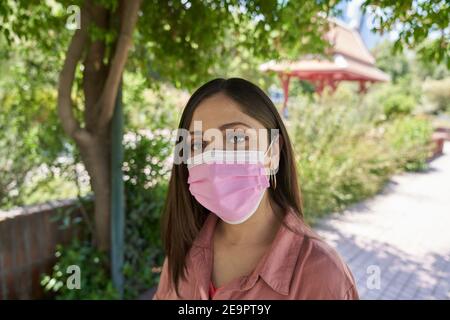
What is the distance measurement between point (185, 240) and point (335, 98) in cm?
690

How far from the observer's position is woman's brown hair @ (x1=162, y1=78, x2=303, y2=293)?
1298mm

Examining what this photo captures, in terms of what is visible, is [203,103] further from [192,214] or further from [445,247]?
[445,247]

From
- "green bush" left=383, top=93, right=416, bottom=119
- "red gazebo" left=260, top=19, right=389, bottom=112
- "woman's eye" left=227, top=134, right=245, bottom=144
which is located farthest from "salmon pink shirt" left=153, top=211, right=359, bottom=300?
"green bush" left=383, top=93, right=416, bottom=119

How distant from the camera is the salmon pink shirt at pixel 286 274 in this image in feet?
3.50

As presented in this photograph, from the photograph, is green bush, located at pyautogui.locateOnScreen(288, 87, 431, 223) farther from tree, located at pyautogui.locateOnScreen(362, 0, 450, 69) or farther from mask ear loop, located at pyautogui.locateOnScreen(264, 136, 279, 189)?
mask ear loop, located at pyautogui.locateOnScreen(264, 136, 279, 189)

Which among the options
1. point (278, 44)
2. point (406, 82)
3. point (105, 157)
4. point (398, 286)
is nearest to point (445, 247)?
point (398, 286)

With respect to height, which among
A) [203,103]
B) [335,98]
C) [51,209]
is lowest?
[51,209]

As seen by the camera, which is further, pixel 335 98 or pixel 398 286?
pixel 335 98

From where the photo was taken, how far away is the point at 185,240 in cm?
146

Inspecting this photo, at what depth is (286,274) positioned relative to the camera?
1139mm

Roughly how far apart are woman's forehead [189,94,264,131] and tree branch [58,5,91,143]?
155 cm

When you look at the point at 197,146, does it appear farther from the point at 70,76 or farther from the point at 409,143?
the point at 409,143

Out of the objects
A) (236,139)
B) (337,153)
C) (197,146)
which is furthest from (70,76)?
(337,153)
